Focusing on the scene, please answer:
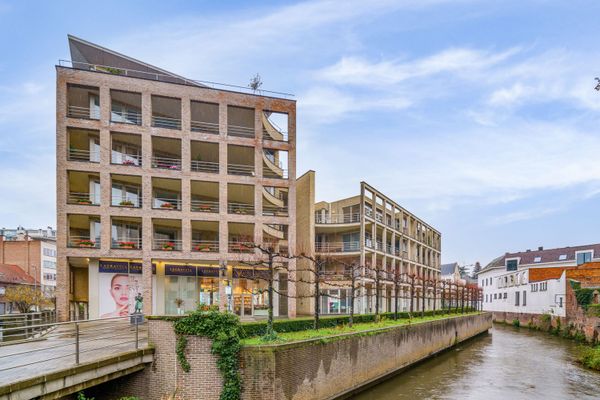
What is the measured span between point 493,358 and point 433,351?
401cm

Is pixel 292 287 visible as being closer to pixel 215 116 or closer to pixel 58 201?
pixel 215 116

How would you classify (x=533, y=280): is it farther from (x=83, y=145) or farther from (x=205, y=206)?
(x=83, y=145)

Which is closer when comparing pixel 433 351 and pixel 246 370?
pixel 246 370

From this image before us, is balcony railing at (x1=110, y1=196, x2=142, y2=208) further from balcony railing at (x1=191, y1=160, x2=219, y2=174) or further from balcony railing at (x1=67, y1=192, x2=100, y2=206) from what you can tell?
balcony railing at (x1=191, y1=160, x2=219, y2=174)

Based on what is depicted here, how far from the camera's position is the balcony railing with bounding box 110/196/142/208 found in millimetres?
27953

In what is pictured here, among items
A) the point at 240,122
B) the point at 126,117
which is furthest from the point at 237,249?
the point at 126,117

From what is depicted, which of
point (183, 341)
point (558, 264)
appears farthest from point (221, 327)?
point (558, 264)

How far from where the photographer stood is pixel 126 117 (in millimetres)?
29703

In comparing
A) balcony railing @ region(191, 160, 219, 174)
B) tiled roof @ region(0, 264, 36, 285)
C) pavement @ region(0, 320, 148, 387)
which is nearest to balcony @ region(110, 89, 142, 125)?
balcony railing @ region(191, 160, 219, 174)

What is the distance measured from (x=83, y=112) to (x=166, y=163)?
6389 mm

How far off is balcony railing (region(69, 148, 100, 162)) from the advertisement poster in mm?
6806

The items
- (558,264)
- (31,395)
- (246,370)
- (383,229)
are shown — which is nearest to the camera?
(31,395)

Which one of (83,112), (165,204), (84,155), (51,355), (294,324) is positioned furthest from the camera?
(84,155)

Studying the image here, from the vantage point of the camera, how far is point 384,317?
27984 mm
